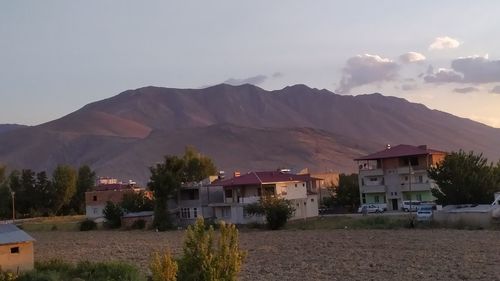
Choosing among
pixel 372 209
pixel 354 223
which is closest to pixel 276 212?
pixel 354 223

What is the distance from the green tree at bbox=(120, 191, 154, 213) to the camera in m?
82.9

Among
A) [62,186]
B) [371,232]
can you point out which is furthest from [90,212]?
[371,232]

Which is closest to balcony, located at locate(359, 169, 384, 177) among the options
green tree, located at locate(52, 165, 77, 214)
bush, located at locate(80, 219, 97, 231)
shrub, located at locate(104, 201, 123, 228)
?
shrub, located at locate(104, 201, 123, 228)

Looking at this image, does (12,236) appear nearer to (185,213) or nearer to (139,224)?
(139,224)

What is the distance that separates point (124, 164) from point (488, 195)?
149614 mm

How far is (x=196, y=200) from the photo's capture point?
74750 millimetres

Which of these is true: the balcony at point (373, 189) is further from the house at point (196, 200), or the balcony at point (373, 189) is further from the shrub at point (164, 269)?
the shrub at point (164, 269)

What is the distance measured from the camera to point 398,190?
A: 245ft

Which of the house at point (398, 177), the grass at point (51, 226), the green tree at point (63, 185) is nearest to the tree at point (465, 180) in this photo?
the house at point (398, 177)

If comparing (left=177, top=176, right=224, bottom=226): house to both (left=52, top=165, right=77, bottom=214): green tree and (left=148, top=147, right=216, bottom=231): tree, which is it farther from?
(left=52, top=165, right=77, bottom=214): green tree

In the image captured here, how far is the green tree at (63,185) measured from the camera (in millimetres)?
101438

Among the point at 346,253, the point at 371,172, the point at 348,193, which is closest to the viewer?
the point at 346,253

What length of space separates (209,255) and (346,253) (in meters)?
26.0

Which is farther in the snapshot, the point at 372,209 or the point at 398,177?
the point at 398,177
